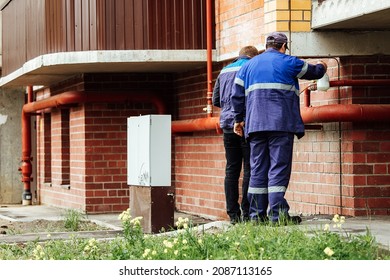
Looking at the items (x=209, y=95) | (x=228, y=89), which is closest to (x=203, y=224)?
(x=228, y=89)

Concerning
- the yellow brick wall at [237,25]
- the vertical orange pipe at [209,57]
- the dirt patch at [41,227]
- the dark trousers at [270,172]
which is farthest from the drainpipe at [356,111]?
the dirt patch at [41,227]

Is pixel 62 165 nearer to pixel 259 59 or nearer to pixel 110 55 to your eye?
pixel 110 55

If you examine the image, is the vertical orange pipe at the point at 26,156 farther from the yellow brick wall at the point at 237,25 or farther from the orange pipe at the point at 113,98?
the yellow brick wall at the point at 237,25

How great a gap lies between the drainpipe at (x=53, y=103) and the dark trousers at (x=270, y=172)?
6909mm

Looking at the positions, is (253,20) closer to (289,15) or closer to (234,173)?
(289,15)

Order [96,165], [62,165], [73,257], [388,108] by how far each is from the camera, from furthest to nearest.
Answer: [62,165]
[96,165]
[388,108]
[73,257]

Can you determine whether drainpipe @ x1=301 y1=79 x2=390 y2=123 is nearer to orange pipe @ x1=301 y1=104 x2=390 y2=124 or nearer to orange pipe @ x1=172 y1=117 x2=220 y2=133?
orange pipe @ x1=301 y1=104 x2=390 y2=124

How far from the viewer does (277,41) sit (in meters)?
10.7

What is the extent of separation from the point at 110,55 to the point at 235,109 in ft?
16.3

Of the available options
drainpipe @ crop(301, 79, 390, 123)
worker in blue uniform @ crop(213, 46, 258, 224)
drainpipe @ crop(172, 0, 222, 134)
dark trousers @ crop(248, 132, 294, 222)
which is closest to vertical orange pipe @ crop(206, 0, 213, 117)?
drainpipe @ crop(172, 0, 222, 134)

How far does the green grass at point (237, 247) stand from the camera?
8.05 metres
